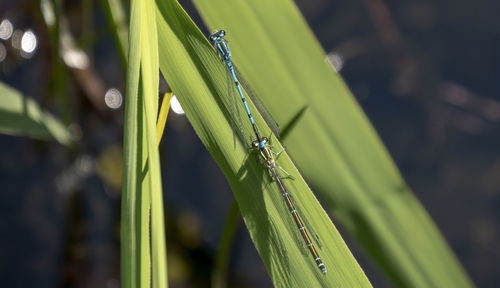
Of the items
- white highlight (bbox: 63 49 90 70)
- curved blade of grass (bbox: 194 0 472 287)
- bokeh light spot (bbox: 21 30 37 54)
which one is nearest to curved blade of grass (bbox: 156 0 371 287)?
curved blade of grass (bbox: 194 0 472 287)

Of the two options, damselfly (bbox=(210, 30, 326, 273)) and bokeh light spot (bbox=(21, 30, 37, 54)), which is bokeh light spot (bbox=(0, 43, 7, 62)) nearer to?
bokeh light spot (bbox=(21, 30, 37, 54))

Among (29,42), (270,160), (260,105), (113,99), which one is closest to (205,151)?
(113,99)

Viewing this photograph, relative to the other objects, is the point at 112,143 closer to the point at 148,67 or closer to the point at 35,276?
the point at 35,276

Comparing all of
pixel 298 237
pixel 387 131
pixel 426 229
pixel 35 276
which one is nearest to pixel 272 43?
pixel 298 237

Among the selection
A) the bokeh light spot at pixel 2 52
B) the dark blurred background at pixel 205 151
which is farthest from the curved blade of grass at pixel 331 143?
the bokeh light spot at pixel 2 52

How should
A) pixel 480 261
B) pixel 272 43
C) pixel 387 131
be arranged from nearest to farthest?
pixel 272 43 → pixel 480 261 → pixel 387 131

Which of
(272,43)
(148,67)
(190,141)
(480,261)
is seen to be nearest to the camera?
(148,67)

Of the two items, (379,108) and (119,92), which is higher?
(119,92)

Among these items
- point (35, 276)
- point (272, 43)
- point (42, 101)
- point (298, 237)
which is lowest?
point (298, 237)
